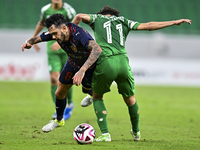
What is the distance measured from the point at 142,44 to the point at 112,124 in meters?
12.3

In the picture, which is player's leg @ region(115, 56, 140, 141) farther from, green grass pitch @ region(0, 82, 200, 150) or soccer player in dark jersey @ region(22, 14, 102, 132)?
green grass pitch @ region(0, 82, 200, 150)

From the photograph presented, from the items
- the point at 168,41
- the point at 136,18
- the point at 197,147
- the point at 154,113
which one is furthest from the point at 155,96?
the point at 136,18

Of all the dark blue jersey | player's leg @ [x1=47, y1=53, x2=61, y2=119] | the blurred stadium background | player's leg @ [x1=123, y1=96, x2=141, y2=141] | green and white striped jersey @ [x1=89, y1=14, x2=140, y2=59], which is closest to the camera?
the dark blue jersey

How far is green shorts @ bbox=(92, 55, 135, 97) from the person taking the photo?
4715 mm

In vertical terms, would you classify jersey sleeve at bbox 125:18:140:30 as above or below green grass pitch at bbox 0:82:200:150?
above

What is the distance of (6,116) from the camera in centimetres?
719

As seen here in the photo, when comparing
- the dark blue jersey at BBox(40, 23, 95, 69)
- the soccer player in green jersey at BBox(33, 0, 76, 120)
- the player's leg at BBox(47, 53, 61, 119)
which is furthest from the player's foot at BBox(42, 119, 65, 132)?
the player's leg at BBox(47, 53, 61, 119)

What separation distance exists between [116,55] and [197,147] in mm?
1654

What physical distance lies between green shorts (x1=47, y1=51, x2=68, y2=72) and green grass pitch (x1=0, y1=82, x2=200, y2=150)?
1.08m

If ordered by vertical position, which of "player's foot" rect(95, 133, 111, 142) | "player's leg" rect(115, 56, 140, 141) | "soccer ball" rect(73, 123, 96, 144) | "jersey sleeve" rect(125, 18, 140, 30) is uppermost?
"jersey sleeve" rect(125, 18, 140, 30)

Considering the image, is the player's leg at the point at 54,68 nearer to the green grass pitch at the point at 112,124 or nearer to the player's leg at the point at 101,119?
the green grass pitch at the point at 112,124

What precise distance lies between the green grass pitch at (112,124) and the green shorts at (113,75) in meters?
0.77

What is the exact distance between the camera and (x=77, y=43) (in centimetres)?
455

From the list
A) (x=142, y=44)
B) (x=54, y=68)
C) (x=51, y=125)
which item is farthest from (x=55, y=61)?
(x=142, y=44)
